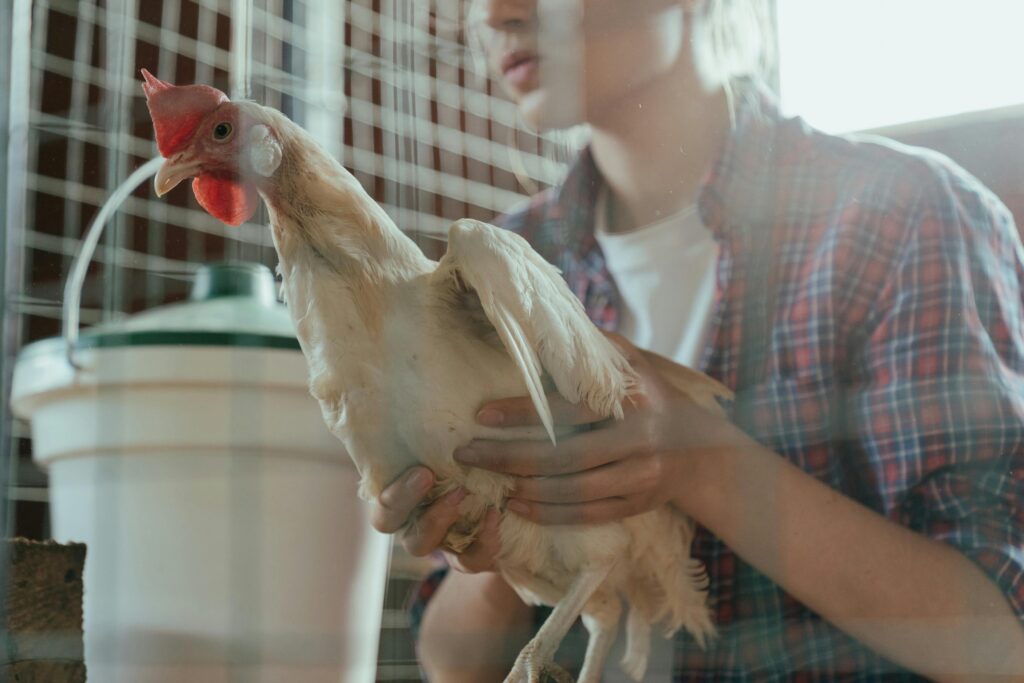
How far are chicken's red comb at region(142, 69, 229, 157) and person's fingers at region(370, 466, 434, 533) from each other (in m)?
0.26

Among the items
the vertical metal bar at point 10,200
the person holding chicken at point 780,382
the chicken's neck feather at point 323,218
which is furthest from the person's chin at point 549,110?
the vertical metal bar at point 10,200

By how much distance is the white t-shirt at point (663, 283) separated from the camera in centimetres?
69

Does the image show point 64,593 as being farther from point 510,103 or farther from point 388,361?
point 510,103

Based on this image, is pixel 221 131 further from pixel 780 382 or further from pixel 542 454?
pixel 780 382

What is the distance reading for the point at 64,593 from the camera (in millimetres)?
709

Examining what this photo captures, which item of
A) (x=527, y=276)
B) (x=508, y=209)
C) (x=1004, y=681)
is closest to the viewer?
(x=1004, y=681)

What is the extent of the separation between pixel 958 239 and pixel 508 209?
299 millimetres

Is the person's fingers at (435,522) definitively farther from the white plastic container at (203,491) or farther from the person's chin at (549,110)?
the person's chin at (549,110)

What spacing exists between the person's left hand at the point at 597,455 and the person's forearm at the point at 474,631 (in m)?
0.09

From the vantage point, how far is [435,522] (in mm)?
627

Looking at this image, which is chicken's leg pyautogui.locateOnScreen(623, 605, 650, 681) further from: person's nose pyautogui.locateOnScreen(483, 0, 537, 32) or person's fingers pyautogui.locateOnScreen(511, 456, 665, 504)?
person's nose pyautogui.locateOnScreen(483, 0, 537, 32)

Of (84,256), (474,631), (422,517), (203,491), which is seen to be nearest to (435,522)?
(422,517)

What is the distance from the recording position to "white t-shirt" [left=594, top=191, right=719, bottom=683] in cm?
67

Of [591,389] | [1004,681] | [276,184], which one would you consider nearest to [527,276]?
[591,389]
